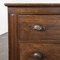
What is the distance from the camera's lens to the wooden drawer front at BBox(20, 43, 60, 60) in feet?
3.07

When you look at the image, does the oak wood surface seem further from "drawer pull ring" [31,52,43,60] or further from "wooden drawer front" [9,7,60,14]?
"drawer pull ring" [31,52,43,60]

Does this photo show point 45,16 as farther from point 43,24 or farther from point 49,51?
point 49,51

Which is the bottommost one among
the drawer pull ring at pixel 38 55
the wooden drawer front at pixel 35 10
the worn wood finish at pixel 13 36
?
the drawer pull ring at pixel 38 55

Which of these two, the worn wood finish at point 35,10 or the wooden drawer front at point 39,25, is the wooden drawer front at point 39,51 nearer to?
the wooden drawer front at point 39,25

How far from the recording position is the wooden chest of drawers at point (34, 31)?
2.98 feet

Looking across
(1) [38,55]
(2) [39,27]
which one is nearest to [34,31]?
(2) [39,27]

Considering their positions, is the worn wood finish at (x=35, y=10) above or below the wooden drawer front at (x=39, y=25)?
above

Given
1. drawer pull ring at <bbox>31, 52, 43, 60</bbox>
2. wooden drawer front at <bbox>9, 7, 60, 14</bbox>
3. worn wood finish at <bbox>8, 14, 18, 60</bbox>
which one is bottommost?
drawer pull ring at <bbox>31, 52, 43, 60</bbox>

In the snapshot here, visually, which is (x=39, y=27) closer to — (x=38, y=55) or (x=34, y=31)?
(x=34, y=31)

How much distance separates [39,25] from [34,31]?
4 centimetres

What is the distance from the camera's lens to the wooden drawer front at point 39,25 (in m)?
0.91

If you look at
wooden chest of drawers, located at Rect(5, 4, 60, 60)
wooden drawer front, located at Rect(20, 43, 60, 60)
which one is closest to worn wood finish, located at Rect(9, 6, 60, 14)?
wooden chest of drawers, located at Rect(5, 4, 60, 60)

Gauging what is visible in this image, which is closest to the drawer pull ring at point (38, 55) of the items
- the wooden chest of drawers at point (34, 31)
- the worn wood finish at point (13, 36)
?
the wooden chest of drawers at point (34, 31)

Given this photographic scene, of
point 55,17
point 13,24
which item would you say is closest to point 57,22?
point 55,17
